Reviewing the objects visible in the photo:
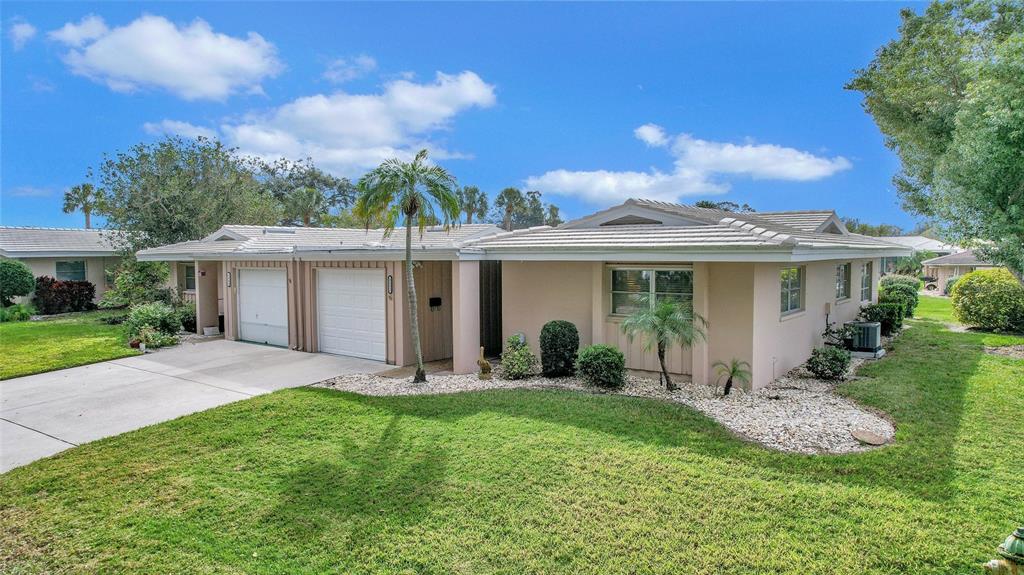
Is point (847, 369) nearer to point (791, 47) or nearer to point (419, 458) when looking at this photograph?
point (419, 458)

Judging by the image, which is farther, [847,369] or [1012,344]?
[1012,344]

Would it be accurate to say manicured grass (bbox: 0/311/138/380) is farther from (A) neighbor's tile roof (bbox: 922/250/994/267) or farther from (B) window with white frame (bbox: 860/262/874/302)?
(A) neighbor's tile roof (bbox: 922/250/994/267)

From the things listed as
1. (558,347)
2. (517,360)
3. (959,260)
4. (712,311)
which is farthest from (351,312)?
(959,260)

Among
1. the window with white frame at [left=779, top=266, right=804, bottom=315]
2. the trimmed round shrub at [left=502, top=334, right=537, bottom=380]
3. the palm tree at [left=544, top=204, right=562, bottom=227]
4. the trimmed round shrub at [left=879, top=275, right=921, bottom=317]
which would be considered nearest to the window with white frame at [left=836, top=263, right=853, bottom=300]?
the window with white frame at [left=779, top=266, right=804, bottom=315]

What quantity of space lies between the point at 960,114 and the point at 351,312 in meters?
15.5

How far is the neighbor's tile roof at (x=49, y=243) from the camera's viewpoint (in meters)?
22.9

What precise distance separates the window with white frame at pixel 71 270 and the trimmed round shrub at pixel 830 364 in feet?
99.4

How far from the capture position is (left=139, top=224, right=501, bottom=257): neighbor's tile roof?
11914 mm

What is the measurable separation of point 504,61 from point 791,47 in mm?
9415

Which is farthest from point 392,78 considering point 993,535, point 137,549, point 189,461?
point 993,535

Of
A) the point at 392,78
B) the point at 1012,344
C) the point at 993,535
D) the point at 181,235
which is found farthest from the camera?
the point at 181,235

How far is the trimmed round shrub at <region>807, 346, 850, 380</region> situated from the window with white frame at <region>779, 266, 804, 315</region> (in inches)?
40.5

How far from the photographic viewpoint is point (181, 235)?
74.6ft

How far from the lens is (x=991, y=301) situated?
1636 cm
